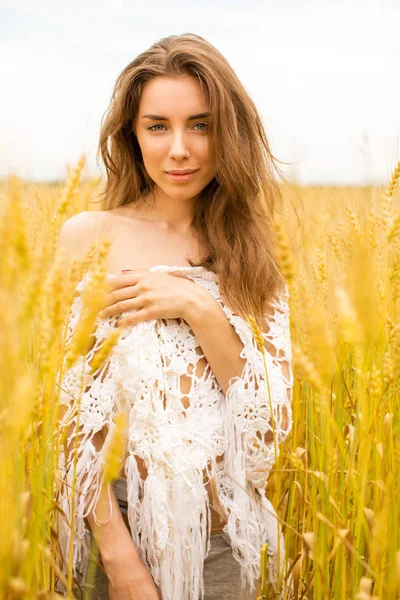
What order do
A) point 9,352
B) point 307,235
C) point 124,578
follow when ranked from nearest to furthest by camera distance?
1. point 9,352
2. point 124,578
3. point 307,235

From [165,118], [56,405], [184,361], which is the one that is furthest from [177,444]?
[165,118]

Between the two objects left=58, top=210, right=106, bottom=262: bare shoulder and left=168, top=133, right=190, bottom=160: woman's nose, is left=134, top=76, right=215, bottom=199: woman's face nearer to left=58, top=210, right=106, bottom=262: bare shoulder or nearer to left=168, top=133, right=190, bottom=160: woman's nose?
left=168, top=133, right=190, bottom=160: woman's nose

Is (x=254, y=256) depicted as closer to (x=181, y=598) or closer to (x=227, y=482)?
(x=227, y=482)

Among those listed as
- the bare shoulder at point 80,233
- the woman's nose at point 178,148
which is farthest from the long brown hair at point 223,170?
the bare shoulder at point 80,233

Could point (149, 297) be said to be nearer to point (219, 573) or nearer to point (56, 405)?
point (56, 405)

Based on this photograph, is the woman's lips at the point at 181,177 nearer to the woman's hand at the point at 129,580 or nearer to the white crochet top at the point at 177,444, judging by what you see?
the white crochet top at the point at 177,444

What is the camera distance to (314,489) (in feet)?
2.73

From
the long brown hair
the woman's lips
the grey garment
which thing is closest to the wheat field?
the grey garment

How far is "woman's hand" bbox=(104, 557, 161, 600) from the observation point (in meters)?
1.15

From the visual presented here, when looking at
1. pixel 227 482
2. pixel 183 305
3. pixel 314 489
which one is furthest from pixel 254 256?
pixel 314 489

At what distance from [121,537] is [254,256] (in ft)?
2.45

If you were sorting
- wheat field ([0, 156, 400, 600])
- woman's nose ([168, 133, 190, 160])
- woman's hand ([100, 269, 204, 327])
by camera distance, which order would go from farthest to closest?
woman's nose ([168, 133, 190, 160]) → woman's hand ([100, 269, 204, 327]) → wheat field ([0, 156, 400, 600])

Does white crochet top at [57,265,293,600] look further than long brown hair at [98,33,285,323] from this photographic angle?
No

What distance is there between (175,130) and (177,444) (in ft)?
2.35
